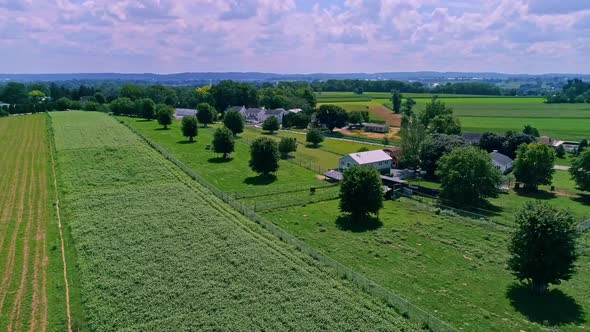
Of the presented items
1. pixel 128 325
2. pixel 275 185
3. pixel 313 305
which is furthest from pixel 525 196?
pixel 128 325

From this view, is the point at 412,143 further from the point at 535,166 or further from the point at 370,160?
the point at 535,166

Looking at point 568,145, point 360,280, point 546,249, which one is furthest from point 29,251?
point 568,145

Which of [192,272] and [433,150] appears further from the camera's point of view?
[433,150]

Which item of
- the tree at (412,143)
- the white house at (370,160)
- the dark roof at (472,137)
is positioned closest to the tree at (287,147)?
the white house at (370,160)

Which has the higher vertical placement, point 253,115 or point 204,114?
point 204,114

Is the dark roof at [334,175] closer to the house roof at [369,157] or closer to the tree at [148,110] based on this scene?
the house roof at [369,157]
